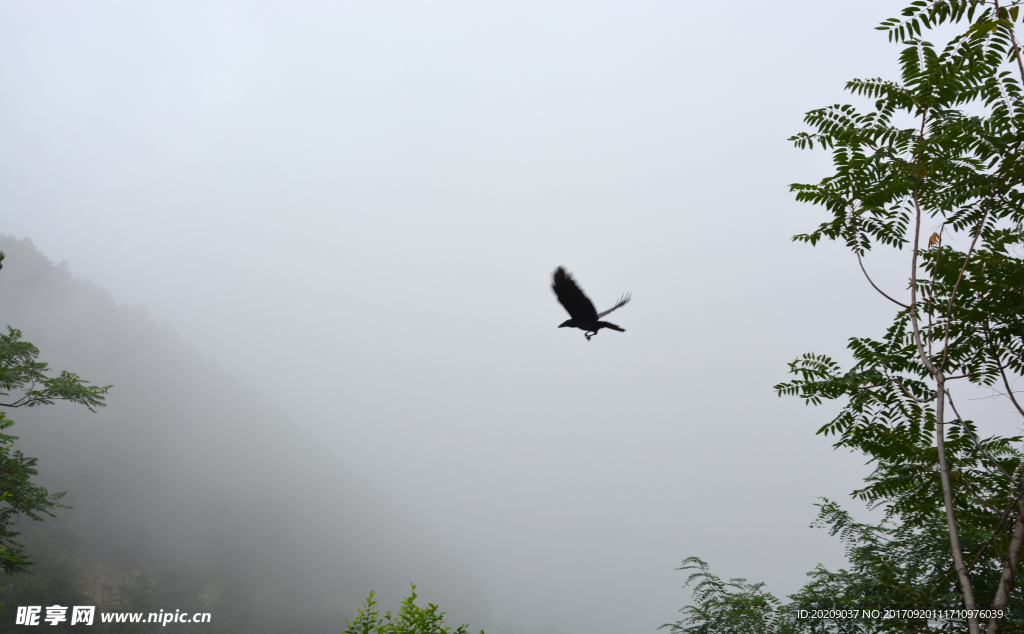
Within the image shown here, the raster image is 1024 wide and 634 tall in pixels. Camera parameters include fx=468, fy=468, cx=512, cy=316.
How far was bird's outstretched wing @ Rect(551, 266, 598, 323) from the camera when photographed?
434cm

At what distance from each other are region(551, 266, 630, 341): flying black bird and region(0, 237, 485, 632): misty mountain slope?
44.4 meters

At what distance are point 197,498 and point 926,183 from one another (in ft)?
277

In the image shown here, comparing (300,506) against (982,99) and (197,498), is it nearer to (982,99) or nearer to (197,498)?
(197,498)

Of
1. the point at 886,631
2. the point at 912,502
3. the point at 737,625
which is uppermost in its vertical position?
the point at 912,502

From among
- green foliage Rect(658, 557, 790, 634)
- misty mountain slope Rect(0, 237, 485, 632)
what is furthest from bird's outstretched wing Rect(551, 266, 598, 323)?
misty mountain slope Rect(0, 237, 485, 632)

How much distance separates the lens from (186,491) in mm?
67562

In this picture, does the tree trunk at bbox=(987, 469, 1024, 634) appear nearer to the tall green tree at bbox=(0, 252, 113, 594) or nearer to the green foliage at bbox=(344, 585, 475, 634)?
the green foliage at bbox=(344, 585, 475, 634)

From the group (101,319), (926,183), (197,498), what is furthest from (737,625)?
(101,319)

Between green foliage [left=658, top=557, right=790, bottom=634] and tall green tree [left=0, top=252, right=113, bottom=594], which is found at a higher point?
tall green tree [left=0, top=252, right=113, bottom=594]

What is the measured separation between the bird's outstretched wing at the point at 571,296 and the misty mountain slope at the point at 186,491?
44.5 meters

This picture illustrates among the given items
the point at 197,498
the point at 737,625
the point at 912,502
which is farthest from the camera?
the point at 197,498

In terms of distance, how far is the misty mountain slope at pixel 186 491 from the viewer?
171ft

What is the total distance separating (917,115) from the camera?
189 inches

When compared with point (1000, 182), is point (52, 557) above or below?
below
